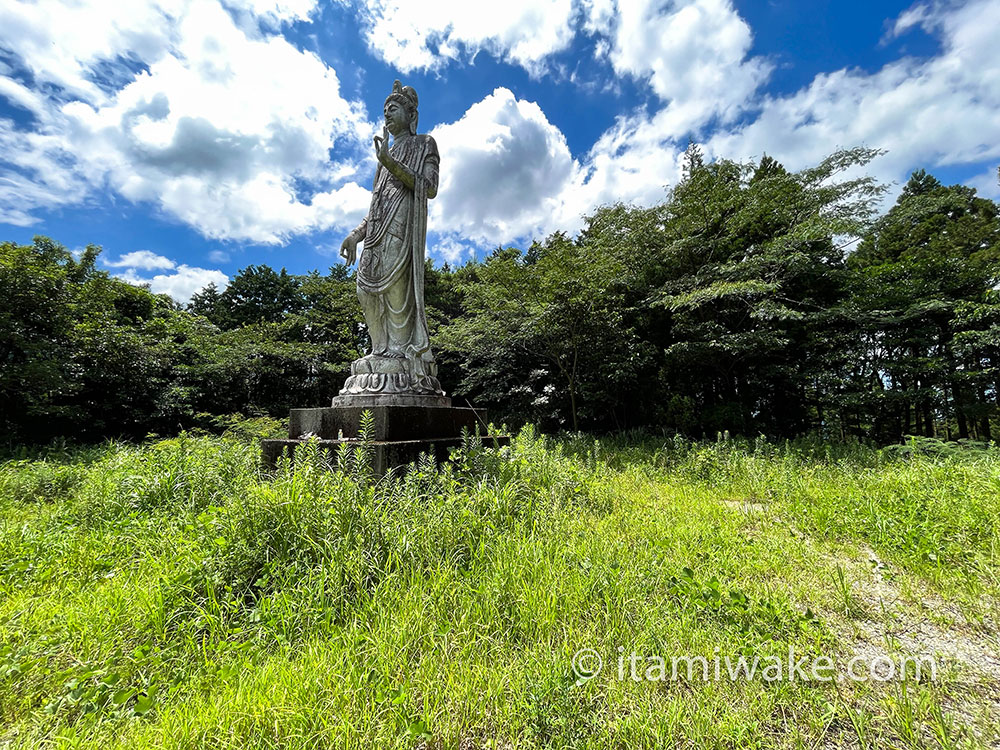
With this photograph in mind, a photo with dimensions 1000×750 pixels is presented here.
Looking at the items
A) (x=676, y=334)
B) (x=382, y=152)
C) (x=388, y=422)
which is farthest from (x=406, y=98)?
(x=676, y=334)

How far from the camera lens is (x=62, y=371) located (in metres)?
8.18

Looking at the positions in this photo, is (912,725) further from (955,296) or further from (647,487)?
(955,296)

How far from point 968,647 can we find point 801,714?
3.60 ft

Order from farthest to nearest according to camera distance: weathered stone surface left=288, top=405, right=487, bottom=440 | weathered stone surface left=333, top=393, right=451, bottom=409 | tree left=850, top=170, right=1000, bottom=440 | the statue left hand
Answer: tree left=850, top=170, right=1000, bottom=440 → the statue left hand → weathered stone surface left=333, top=393, right=451, bottom=409 → weathered stone surface left=288, top=405, right=487, bottom=440

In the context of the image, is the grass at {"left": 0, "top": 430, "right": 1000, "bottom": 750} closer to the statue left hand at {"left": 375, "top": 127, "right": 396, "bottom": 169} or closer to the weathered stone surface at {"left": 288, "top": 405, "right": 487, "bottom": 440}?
the weathered stone surface at {"left": 288, "top": 405, "right": 487, "bottom": 440}

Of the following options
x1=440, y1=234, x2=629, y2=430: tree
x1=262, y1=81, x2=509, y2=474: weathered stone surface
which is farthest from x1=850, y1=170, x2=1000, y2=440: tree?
x1=262, y1=81, x2=509, y2=474: weathered stone surface

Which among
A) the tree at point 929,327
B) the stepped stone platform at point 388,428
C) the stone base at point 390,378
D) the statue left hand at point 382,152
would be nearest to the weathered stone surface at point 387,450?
the stepped stone platform at point 388,428

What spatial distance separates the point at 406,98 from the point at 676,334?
715 cm

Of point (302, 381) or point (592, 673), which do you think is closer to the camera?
point (592, 673)

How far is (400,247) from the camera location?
15.0 ft

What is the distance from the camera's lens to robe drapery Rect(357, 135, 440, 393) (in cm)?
454

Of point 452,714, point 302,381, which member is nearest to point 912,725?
point 452,714

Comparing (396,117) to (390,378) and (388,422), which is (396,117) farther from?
(388,422)

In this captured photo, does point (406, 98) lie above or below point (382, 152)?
above
